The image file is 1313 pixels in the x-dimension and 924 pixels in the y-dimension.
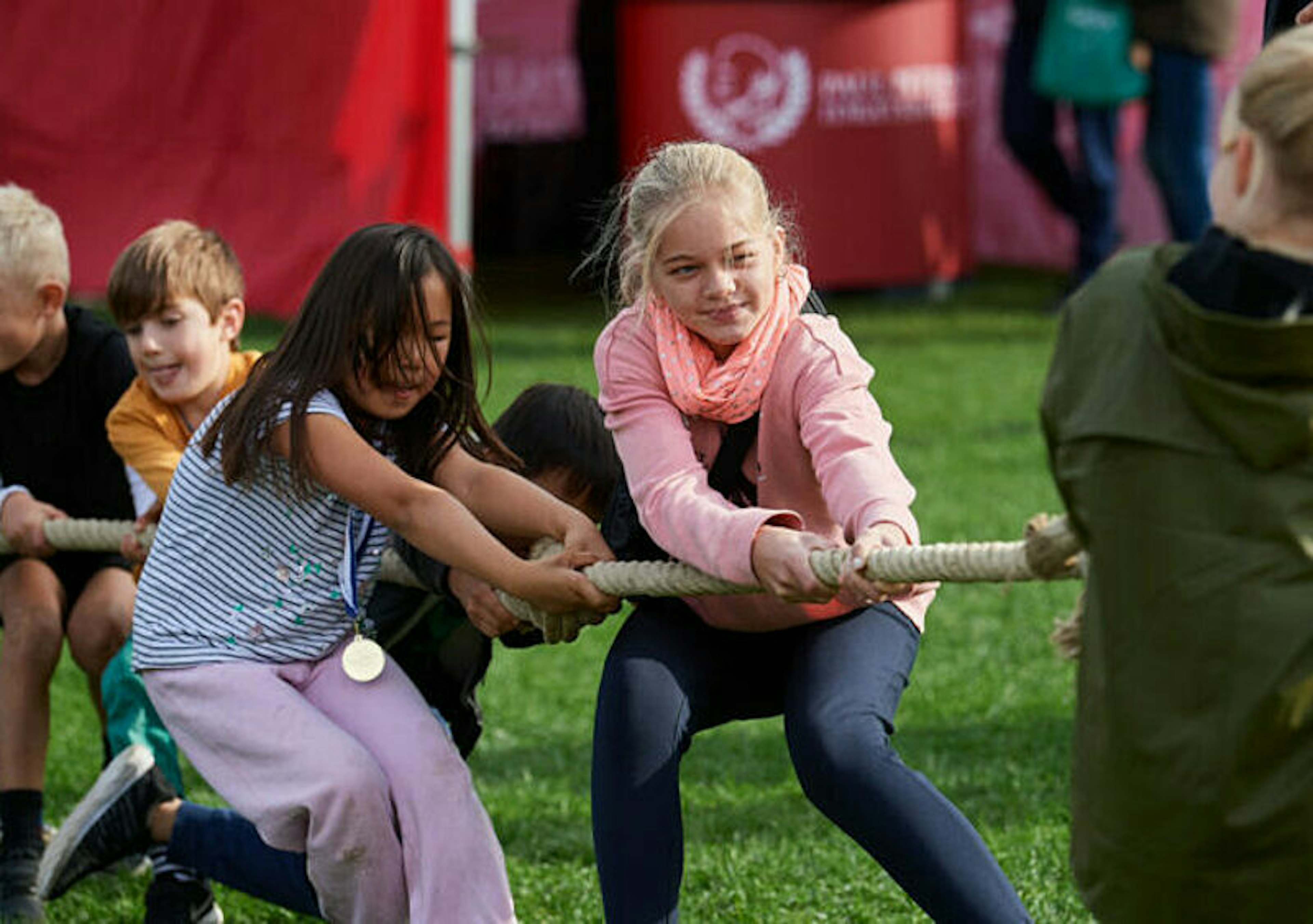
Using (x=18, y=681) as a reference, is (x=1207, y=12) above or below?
above

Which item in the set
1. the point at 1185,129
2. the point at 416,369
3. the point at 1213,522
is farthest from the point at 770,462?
the point at 1185,129

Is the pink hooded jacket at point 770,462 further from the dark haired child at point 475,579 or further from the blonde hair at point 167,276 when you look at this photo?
the blonde hair at point 167,276

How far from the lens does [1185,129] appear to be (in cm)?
889

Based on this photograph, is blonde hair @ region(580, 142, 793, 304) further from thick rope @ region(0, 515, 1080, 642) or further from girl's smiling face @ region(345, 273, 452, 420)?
thick rope @ region(0, 515, 1080, 642)

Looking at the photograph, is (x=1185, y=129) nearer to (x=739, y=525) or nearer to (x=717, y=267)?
(x=717, y=267)

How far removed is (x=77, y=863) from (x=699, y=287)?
1530 millimetres

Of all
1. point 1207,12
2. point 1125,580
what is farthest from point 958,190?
point 1125,580

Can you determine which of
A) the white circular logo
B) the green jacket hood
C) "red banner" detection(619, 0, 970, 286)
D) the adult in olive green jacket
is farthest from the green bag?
the green jacket hood

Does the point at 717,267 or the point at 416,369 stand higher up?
the point at 717,267

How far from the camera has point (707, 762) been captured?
4.91 m

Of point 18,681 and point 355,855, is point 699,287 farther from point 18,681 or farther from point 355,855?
point 18,681

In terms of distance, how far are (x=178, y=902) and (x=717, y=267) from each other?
4.91 feet

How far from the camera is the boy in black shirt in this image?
4.13 metres

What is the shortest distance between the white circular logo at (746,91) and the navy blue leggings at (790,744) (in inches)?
282
